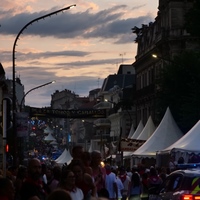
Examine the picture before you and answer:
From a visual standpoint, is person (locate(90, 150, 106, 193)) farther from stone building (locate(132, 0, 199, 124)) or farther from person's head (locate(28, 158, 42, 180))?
stone building (locate(132, 0, 199, 124))

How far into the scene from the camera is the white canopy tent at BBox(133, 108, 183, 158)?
42750 mm

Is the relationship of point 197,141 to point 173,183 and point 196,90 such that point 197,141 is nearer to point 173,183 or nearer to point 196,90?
point 173,183

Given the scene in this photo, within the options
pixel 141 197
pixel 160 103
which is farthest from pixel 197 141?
pixel 160 103

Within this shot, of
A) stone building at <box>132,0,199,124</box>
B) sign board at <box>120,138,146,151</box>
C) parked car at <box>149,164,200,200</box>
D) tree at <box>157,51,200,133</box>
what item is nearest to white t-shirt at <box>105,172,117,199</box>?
parked car at <box>149,164,200,200</box>

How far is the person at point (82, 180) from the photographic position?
13138 mm

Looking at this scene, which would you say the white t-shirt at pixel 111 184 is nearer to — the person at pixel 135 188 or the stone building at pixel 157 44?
the person at pixel 135 188

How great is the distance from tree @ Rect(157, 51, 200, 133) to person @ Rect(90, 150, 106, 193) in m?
36.9

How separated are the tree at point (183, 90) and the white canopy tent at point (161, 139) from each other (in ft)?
26.6

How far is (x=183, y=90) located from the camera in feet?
195

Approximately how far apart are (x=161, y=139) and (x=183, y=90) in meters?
15.9

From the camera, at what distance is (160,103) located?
63562 mm

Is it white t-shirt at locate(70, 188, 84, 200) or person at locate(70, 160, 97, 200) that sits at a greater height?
person at locate(70, 160, 97, 200)

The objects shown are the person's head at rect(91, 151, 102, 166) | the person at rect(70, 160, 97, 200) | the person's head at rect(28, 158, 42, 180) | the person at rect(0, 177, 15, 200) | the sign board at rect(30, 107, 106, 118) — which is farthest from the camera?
the sign board at rect(30, 107, 106, 118)

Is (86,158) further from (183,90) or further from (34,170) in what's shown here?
(183,90)
